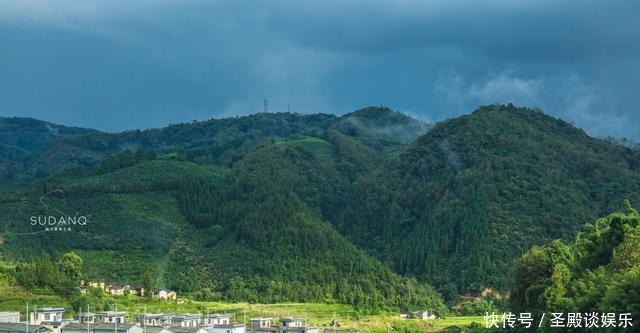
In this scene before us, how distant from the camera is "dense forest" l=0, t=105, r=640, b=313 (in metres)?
82.0

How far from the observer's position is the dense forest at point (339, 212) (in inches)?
3228

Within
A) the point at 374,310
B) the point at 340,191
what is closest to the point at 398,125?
the point at 340,191

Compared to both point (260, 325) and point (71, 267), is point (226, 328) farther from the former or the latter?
point (71, 267)

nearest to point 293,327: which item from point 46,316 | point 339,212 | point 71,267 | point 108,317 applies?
point 108,317

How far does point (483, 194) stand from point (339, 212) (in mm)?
19803

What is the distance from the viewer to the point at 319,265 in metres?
83.7

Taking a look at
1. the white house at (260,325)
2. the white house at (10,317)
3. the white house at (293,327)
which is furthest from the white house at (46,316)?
the white house at (293,327)

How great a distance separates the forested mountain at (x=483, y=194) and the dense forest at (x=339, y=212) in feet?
0.61

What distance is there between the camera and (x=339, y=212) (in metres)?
115

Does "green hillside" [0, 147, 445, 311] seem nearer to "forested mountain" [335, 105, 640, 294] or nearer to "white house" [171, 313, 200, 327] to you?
"forested mountain" [335, 105, 640, 294]

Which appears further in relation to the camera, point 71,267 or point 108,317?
point 71,267

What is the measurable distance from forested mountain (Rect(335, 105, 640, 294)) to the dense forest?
0.19m

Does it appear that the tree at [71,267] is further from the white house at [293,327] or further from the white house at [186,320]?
the white house at [293,327]

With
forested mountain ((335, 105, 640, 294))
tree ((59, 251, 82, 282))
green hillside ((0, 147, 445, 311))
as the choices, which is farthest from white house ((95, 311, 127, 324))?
forested mountain ((335, 105, 640, 294))
